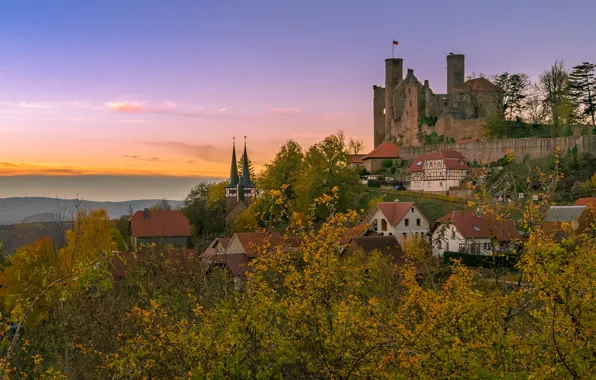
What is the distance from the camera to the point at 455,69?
7000 centimetres

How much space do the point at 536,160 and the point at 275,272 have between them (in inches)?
1944

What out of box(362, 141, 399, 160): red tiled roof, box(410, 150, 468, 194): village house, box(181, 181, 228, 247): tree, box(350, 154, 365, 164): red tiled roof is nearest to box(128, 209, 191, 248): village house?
box(181, 181, 228, 247): tree

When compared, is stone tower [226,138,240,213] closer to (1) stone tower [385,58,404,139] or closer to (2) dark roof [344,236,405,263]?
(1) stone tower [385,58,404,139]

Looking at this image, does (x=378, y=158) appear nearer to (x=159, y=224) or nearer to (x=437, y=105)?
(x=437, y=105)

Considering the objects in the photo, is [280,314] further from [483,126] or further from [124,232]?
[483,126]

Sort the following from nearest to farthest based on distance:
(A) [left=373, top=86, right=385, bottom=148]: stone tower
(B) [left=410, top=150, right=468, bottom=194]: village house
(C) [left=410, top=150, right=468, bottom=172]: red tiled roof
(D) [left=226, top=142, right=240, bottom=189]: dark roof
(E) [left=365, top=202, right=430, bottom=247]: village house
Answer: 1. (E) [left=365, top=202, right=430, bottom=247]: village house
2. (B) [left=410, top=150, right=468, bottom=194]: village house
3. (C) [left=410, top=150, right=468, bottom=172]: red tiled roof
4. (D) [left=226, top=142, right=240, bottom=189]: dark roof
5. (A) [left=373, top=86, right=385, bottom=148]: stone tower

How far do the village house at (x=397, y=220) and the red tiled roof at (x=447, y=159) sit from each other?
1344cm

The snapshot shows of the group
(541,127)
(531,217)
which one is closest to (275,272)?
(531,217)

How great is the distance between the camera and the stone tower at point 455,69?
2756 inches

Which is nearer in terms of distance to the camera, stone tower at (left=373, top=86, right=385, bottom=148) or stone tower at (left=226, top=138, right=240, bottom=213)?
stone tower at (left=226, top=138, right=240, bottom=213)

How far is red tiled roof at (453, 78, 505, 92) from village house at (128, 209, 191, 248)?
37.0 meters

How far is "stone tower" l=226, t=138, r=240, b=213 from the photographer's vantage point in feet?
197

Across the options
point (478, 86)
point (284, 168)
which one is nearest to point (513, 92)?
point (478, 86)

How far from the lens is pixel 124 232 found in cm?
4762
